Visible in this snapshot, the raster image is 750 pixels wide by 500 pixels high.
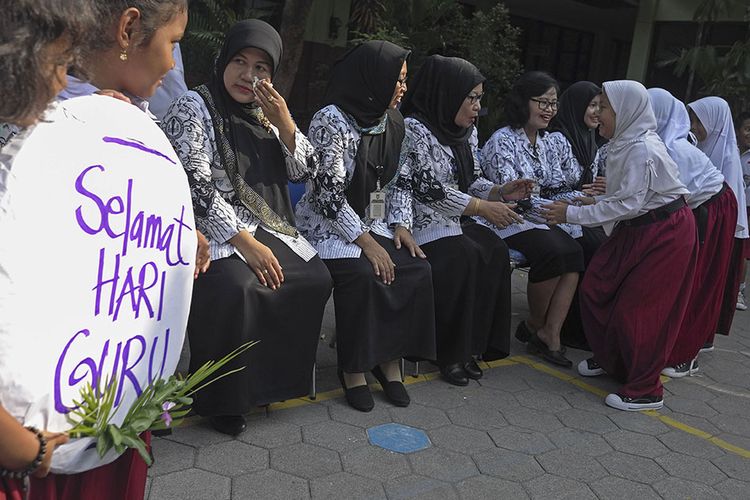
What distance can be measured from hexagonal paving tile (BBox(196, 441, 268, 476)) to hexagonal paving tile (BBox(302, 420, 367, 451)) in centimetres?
25

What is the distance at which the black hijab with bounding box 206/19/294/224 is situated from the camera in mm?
3148

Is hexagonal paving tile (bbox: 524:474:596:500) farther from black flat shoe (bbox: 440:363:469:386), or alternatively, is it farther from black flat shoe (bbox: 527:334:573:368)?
black flat shoe (bbox: 527:334:573:368)

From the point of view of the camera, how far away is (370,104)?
142 inches

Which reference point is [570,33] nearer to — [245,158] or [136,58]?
[245,158]

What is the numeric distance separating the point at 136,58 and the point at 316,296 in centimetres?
189

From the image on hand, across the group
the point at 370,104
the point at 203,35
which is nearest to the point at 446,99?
the point at 370,104

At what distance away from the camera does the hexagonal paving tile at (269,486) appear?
8.89 ft

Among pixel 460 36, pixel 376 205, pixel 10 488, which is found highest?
pixel 460 36

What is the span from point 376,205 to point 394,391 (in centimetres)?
95

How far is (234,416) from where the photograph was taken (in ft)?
10.5

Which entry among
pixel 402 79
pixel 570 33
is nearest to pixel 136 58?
pixel 402 79

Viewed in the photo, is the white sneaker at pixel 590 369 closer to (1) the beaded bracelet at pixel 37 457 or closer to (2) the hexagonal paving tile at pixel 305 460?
(2) the hexagonal paving tile at pixel 305 460

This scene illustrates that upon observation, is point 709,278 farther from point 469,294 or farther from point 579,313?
point 469,294

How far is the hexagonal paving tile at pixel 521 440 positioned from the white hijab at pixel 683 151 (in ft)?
5.59
